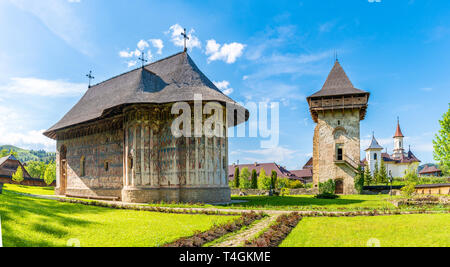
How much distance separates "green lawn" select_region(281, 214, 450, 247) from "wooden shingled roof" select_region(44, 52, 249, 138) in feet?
38.5

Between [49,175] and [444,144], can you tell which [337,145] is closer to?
[444,144]

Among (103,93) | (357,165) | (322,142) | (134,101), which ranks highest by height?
(103,93)

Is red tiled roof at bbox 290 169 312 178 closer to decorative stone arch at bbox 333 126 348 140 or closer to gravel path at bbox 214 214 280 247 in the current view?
decorative stone arch at bbox 333 126 348 140

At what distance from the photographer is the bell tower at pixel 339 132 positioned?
3312cm

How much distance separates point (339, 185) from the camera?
3356 cm

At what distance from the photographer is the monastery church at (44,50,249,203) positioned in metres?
19.6

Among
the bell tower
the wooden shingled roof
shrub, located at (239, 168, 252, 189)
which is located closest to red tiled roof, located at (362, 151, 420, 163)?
shrub, located at (239, 168, 252, 189)

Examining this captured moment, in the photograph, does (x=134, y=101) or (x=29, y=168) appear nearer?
(x=134, y=101)

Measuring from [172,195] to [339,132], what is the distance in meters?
22.7

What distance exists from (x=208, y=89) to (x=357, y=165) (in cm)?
2087

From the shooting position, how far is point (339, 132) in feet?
113

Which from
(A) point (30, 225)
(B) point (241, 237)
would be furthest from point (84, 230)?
(B) point (241, 237)
